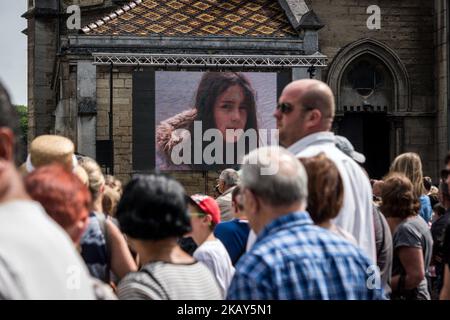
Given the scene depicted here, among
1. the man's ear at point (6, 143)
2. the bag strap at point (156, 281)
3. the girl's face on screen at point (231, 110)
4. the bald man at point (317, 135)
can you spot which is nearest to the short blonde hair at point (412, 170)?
the bald man at point (317, 135)

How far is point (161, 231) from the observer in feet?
11.2

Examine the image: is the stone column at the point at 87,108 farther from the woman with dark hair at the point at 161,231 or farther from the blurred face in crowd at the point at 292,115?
the woman with dark hair at the point at 161,231

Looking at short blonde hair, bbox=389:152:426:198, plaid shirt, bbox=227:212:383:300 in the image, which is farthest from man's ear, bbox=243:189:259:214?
short blonde hair, bbox=389:152:426:198

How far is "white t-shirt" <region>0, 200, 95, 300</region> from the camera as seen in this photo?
176 centimetres

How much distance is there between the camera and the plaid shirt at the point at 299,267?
3129 millimetres

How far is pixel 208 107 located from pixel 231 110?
1.68 ft

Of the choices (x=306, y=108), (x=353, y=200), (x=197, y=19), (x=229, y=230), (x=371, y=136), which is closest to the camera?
(x=353, y=200)

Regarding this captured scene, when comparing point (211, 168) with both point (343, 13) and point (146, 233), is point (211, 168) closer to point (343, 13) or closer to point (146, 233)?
point (343, 13)

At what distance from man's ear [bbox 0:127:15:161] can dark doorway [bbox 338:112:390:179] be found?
2028 centimetres

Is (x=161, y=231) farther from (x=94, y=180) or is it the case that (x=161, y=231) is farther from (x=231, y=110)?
(x=231, y=110)

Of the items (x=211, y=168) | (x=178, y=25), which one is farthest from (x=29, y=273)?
(x=178, y=25)

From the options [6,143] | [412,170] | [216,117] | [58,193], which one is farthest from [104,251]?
[216,117]

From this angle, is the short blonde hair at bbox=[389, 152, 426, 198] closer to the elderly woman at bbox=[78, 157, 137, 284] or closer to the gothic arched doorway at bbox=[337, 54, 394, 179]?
the elderly woman at bbox=[78, 157, 137, 284]
